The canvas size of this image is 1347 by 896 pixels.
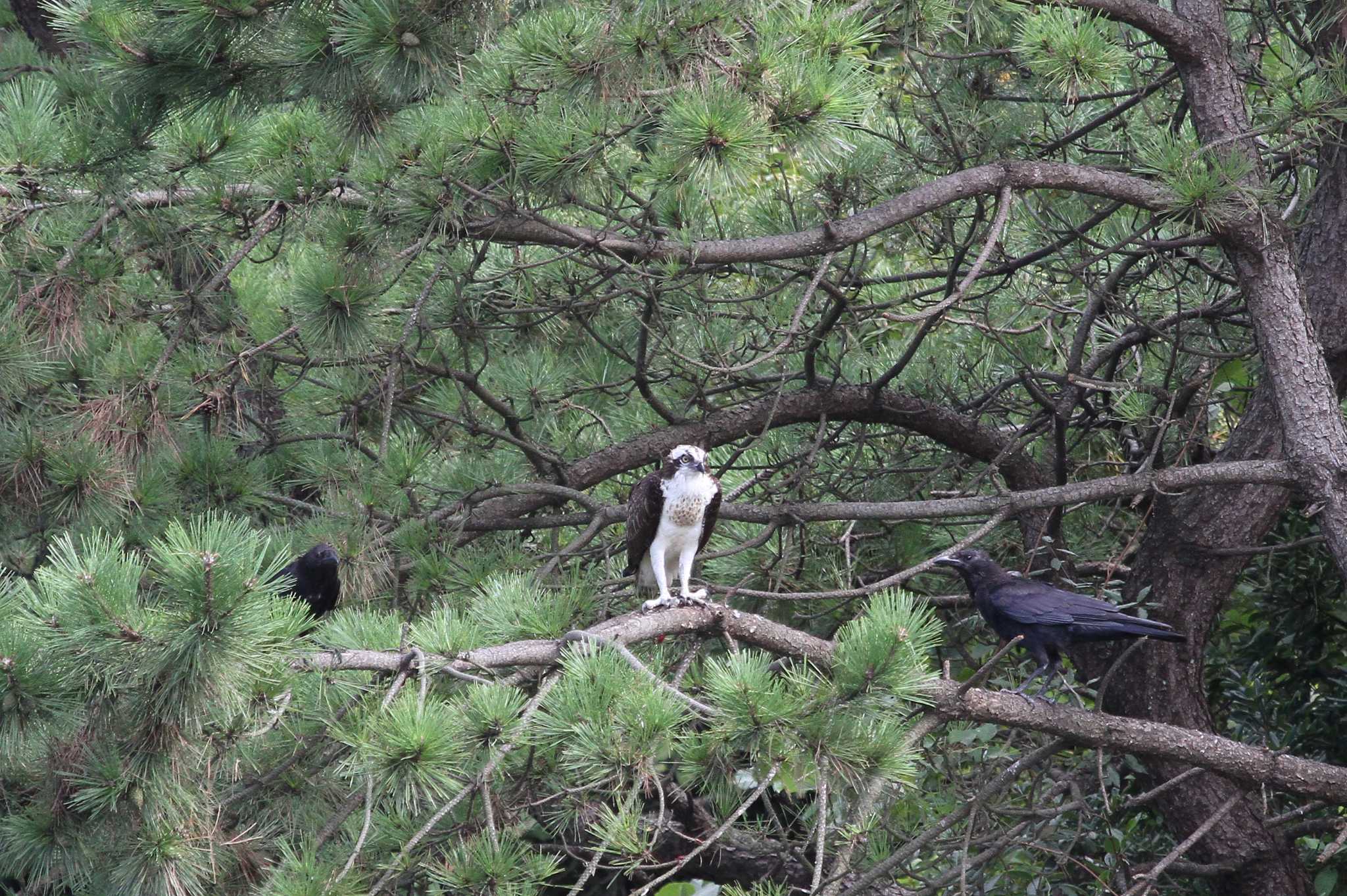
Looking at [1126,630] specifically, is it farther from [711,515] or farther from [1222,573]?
[711,515]

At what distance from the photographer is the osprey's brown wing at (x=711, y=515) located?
4297 mm

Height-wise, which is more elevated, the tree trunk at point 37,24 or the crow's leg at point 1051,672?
the tree trunk at point 37,24

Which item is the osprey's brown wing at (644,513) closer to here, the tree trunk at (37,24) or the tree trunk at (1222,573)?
the tree trunk at (1222,573)

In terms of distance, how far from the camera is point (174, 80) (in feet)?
11.3

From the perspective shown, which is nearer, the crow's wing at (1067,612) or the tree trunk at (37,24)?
the crow's wing at (1067,612)

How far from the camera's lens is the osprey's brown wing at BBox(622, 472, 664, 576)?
13.9 feet

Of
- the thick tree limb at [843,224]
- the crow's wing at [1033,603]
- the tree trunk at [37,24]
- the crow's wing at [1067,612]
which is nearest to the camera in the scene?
the thick tree limb at [843,224]

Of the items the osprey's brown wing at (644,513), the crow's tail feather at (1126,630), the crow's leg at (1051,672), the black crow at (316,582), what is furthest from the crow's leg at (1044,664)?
the black crow at (316,582)

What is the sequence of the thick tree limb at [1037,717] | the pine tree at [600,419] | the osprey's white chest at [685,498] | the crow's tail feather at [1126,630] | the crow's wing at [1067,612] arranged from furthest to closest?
1. the osprey's white chest at [685,498]
2. the crow's wing at [1067,612]
3. the crow's tail feather at [1126,630]
4. the thick tree limb at [1037,717]
5. the pine tree at [600,419]

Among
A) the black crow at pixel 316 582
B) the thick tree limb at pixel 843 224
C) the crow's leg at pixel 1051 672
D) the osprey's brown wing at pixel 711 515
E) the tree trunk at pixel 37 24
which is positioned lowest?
the black crow at pixel 316 582

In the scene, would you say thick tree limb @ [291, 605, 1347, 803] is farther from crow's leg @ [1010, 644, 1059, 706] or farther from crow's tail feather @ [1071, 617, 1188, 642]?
crow's leg @ [1010, 644, 1059, 706]

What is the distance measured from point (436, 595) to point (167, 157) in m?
1.47

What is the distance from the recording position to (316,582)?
4.95m

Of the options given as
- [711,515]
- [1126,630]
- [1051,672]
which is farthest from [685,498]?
[1126,630]
